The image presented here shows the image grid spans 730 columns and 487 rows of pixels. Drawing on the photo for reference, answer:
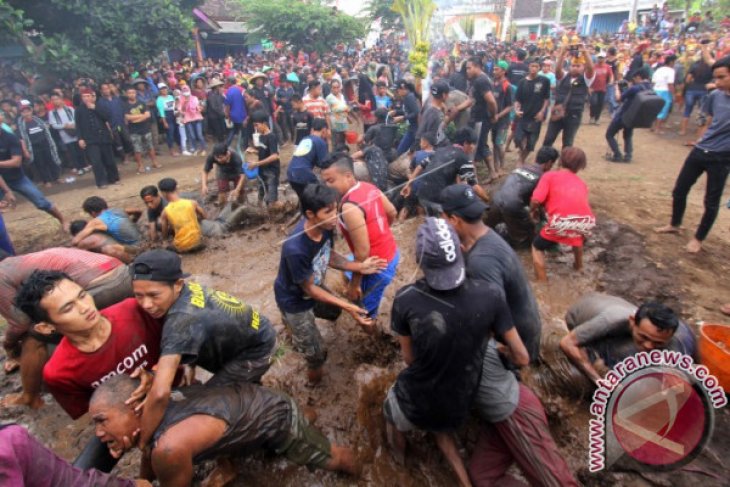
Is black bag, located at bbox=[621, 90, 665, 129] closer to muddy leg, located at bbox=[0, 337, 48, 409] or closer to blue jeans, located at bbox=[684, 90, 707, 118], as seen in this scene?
blue jeans, located at bbox=[684, 90, 707, 118]

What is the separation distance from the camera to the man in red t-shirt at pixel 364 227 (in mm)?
3059

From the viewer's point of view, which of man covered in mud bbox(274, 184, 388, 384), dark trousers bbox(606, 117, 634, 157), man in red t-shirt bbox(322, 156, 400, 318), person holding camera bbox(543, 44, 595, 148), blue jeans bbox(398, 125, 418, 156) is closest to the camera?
man covered in mud bbox(274, 184, 388, 384)

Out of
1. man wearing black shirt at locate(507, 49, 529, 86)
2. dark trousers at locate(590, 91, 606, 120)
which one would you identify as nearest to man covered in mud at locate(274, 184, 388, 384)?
man wearing black shirt at locate(507, 49, 529, 86)

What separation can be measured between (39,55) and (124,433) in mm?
10659

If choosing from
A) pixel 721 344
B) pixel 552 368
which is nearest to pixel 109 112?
pixel 552 368

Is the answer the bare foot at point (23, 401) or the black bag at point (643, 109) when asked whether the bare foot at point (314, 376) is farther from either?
the black bag at point (643, 109)

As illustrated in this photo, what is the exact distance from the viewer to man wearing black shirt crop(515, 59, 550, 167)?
Result: 7.05 meters

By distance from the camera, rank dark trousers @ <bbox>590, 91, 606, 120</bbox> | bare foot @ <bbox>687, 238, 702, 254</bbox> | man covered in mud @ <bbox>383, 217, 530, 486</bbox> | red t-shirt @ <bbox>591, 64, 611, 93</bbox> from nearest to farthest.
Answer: man covered in mud @ <bbox>383, 217, 530, 486</bbox> → bare foot @ <bbox>687, 238, 702, 254</bbox> → red t-shirt @ <bbox>591, 64, 611, 93</bbox> → dark trousers @ <bbox>590, 91, 606, 120</bbox>

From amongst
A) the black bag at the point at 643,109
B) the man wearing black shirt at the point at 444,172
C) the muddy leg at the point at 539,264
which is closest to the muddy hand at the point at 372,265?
the man wearing black shirt at the point at 444,172

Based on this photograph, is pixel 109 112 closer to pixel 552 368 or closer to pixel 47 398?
pixel 47 398

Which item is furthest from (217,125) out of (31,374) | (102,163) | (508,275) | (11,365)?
(508,275)

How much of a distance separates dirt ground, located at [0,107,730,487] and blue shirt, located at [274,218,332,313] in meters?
0.84

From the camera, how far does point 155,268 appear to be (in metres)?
2.05

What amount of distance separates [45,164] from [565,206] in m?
10.1
